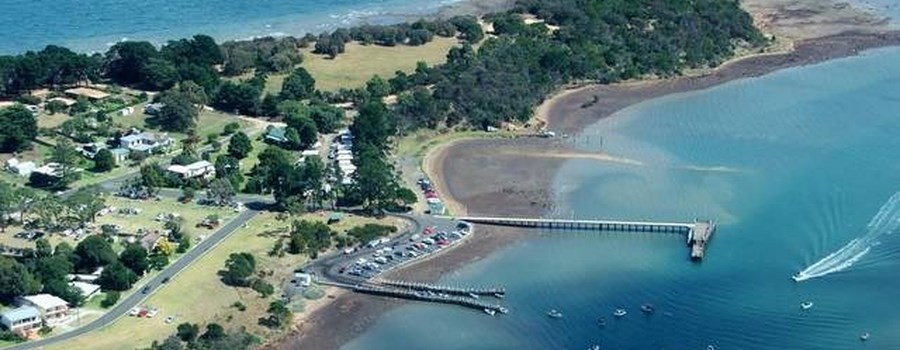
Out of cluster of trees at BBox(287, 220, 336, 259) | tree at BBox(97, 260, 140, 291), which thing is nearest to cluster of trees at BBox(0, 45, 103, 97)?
cluster of trees at BBox(287, 220, 336, 259)

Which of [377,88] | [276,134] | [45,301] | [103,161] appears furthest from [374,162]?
[45,301]

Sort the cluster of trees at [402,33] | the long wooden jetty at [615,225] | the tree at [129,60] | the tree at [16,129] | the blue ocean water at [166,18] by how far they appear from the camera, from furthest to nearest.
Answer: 1. the blue ocean water at [166,18]
2. the cluster of trees at [402,33]
3. the tree at [129,60]
4. the tree at [16,129]
5. the long wooden jetty at [615,225]

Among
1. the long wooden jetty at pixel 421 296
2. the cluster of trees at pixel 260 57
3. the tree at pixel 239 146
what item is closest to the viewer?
the long wooden jetty at pixel 421 296

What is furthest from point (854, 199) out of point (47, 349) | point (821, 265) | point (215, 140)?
point (47, 349)

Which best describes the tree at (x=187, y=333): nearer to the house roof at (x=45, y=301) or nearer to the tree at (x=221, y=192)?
the house roof at (x=45, y=301)

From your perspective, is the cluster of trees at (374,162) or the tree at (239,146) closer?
the cluster of trees at (374,162)

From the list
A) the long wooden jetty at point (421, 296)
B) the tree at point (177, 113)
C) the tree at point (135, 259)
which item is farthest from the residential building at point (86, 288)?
the tree at point (177, 113)
